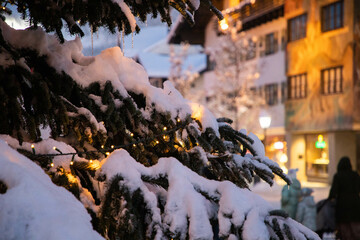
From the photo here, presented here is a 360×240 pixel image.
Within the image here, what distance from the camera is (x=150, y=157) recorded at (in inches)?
128

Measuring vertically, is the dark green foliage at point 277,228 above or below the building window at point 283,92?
below

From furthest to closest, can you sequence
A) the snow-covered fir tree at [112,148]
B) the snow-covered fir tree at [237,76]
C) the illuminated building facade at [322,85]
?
1. the snow-covered fir tree at [237,76]
2. the illuminated building facade at [322,85]
3. the snow-covered fir tree at [112,148]

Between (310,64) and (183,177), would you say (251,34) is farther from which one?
(183,177)

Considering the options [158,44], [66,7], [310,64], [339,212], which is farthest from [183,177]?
[158,44]

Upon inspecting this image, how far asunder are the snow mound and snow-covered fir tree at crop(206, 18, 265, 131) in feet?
83.0

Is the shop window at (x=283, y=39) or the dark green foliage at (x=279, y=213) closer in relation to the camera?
the dark green foliage at (x=279, y=213)

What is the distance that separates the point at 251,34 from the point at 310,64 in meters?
6.07

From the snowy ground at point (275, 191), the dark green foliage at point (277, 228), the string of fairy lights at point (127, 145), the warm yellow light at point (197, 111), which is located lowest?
the snowy ground at point (275, 191)

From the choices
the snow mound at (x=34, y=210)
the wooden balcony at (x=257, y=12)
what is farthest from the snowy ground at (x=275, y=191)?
the snow mound at (x=34, y=210)

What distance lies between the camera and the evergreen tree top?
2.70 meters

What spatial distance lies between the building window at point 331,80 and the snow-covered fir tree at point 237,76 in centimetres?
491

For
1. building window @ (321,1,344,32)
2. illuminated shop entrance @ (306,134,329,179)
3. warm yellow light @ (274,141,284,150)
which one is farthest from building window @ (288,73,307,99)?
building window @ (321,1,344,32)

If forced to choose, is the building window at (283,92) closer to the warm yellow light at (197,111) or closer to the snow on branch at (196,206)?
the warm yellow light at (197,111)

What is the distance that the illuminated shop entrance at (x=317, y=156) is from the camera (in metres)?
23.8
